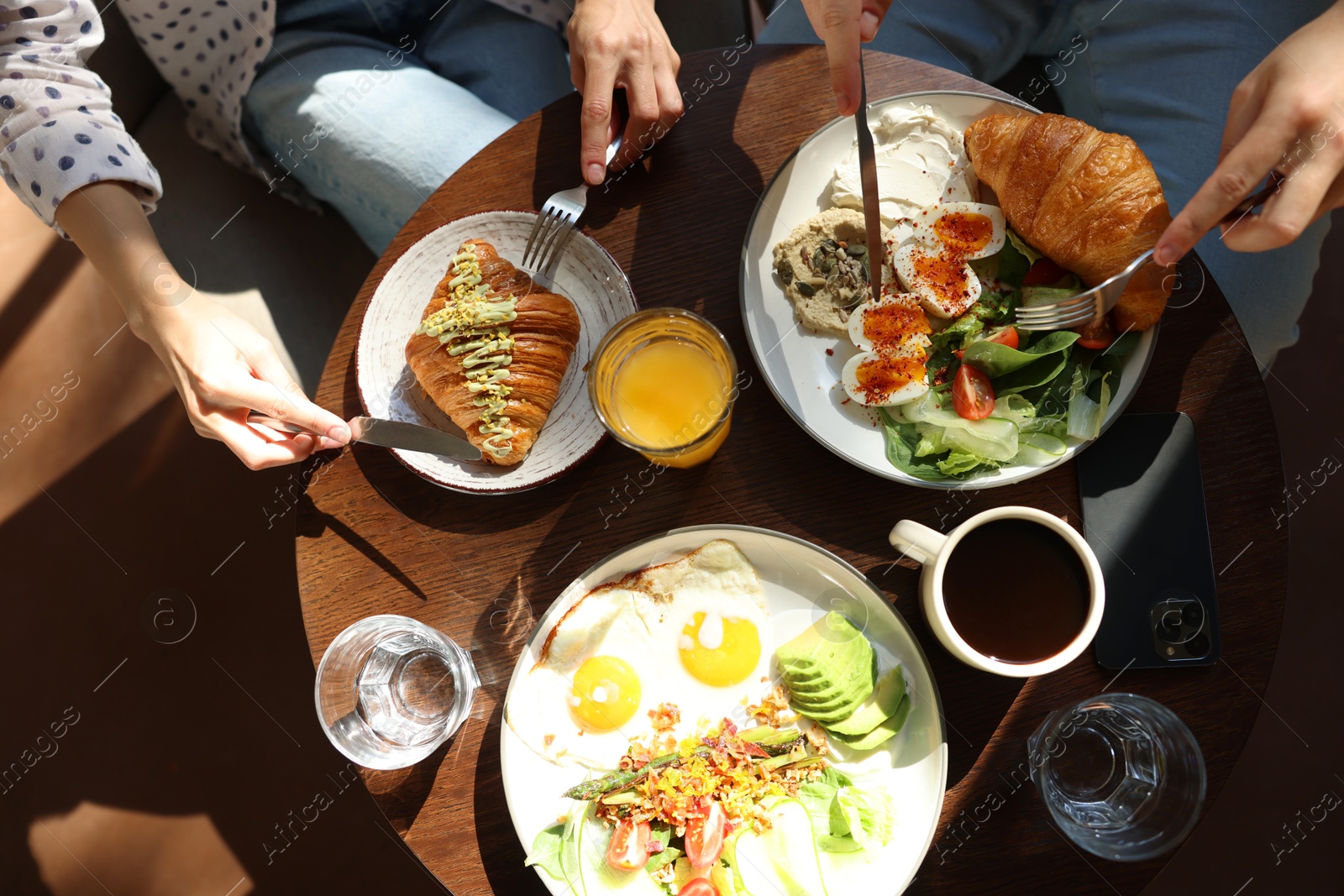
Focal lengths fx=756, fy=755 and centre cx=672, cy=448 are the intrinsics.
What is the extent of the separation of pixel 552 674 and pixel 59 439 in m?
2.31

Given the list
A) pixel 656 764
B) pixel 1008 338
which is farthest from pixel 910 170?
pixel 656 764

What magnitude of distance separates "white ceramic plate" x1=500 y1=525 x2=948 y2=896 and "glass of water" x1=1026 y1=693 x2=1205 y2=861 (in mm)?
211

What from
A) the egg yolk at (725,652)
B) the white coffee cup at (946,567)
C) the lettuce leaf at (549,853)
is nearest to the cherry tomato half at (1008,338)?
the white coffee cup at (946,567)

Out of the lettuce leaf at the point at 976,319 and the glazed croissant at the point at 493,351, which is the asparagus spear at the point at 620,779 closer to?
the glazed croissant at the point at 493,351

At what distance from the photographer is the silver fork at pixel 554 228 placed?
1.48 metres

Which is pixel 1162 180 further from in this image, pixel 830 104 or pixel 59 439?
pixel 59 439

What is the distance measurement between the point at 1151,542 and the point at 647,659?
3.06 ft

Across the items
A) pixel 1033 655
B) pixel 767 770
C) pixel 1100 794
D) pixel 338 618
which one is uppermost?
pixel 338 618

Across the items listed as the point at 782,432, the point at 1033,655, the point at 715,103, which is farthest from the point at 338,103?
the point at 1033,655

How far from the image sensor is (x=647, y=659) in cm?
139

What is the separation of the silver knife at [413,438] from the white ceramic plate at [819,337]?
566 mm

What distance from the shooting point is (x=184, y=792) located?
245 cm

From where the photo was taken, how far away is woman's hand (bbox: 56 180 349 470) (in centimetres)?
141

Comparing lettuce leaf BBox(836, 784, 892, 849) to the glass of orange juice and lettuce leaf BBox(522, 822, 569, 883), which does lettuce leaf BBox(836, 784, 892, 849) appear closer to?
lettuce leaf BBox(522, 822, 569, 883)
